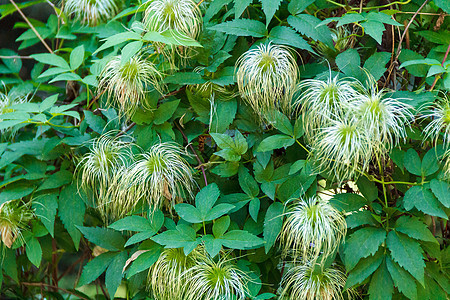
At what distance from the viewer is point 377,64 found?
112cm

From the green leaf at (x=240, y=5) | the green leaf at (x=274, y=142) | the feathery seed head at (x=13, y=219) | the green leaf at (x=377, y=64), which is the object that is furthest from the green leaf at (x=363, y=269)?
the feathery seed head at (x=13, y=219)

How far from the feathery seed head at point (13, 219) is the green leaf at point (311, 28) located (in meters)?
0.93

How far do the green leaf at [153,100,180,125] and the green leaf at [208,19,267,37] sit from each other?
227 mm

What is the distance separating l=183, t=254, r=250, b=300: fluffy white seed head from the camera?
3.43 feet

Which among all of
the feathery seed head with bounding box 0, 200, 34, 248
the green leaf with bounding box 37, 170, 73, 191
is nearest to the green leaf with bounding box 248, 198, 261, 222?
the green leaf with bounding box 37, 170, 73, 191

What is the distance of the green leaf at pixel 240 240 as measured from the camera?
1026 millimetres

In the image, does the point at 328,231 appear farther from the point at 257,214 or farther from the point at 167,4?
the point at 167,4

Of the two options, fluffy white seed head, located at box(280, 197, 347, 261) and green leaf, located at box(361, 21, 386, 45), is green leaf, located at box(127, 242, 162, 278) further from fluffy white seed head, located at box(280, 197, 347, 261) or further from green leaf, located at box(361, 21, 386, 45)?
green leaf, located at box(361, 21, 386, 45)

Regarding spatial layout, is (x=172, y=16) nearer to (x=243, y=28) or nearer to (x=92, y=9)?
(x=243, y=28)

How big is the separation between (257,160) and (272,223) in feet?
0.56

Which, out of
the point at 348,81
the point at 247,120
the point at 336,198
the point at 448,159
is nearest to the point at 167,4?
the point at 247,120

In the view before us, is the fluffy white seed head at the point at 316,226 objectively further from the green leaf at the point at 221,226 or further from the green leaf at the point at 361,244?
the green leaf at the point at 221,226

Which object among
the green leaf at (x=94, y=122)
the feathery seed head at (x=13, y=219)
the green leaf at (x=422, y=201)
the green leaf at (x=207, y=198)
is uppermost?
the green leaf at (x=94, y=122)

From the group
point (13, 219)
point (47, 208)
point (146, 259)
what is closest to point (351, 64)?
point (146, 259)
